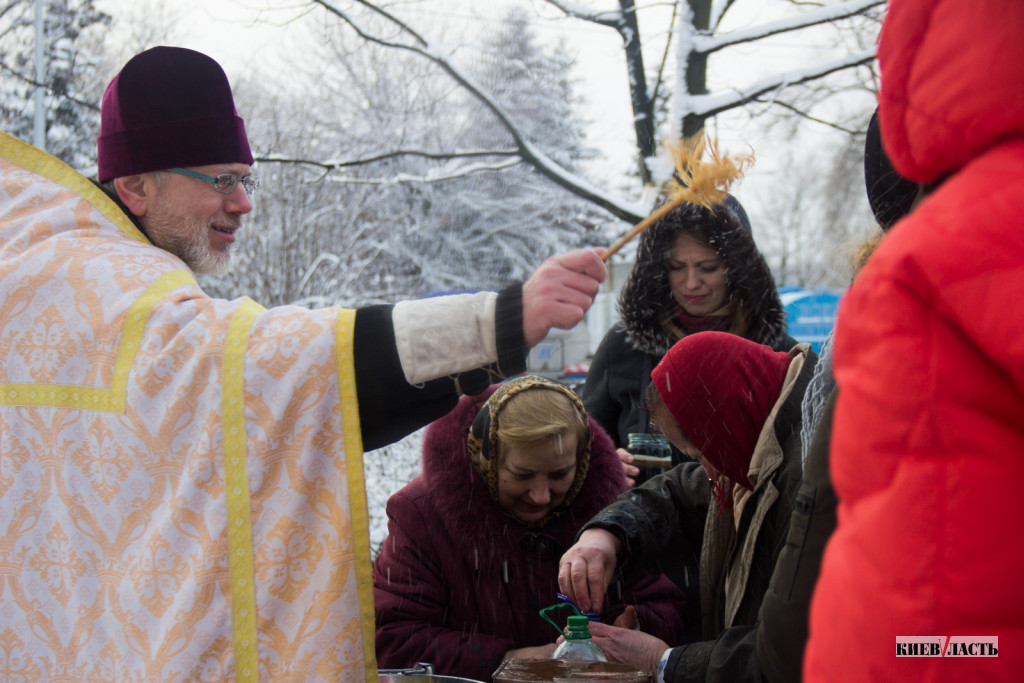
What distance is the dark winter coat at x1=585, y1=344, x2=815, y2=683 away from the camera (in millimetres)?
1836

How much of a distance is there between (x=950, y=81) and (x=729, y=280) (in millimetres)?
2536

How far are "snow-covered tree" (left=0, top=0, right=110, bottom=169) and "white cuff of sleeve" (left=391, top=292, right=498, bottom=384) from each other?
6.01 metres

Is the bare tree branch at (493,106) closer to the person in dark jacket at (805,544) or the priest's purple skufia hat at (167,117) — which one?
the priest's purple skufia hat at (167,117)

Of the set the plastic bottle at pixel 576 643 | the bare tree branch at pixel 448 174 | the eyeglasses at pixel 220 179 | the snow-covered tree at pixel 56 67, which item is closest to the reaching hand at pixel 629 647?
the plastic bottle at pixel 576 643

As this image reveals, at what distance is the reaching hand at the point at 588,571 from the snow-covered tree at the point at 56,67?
231 inches

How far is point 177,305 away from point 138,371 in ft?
0.47

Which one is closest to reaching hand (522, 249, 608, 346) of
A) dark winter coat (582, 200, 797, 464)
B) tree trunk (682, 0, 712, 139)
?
dark winter coat (582, 200, 797, 464)

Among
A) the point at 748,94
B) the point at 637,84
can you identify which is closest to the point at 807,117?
the point at 748,94

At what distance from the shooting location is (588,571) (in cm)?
222

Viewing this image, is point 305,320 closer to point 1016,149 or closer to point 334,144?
point 1016,149

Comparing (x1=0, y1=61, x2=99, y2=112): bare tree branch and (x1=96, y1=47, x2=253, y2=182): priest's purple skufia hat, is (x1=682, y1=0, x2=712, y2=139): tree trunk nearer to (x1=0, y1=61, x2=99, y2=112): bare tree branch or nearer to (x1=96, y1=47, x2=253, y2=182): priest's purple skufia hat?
(x1=96, y1=47, x2=253, y2=182): priest's purple skufia hat

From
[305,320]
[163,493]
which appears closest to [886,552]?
[305,320]

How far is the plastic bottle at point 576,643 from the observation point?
6.23 feet

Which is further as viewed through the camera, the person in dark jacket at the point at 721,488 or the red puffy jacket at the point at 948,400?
the person in dark jacket at the point at 721,488
